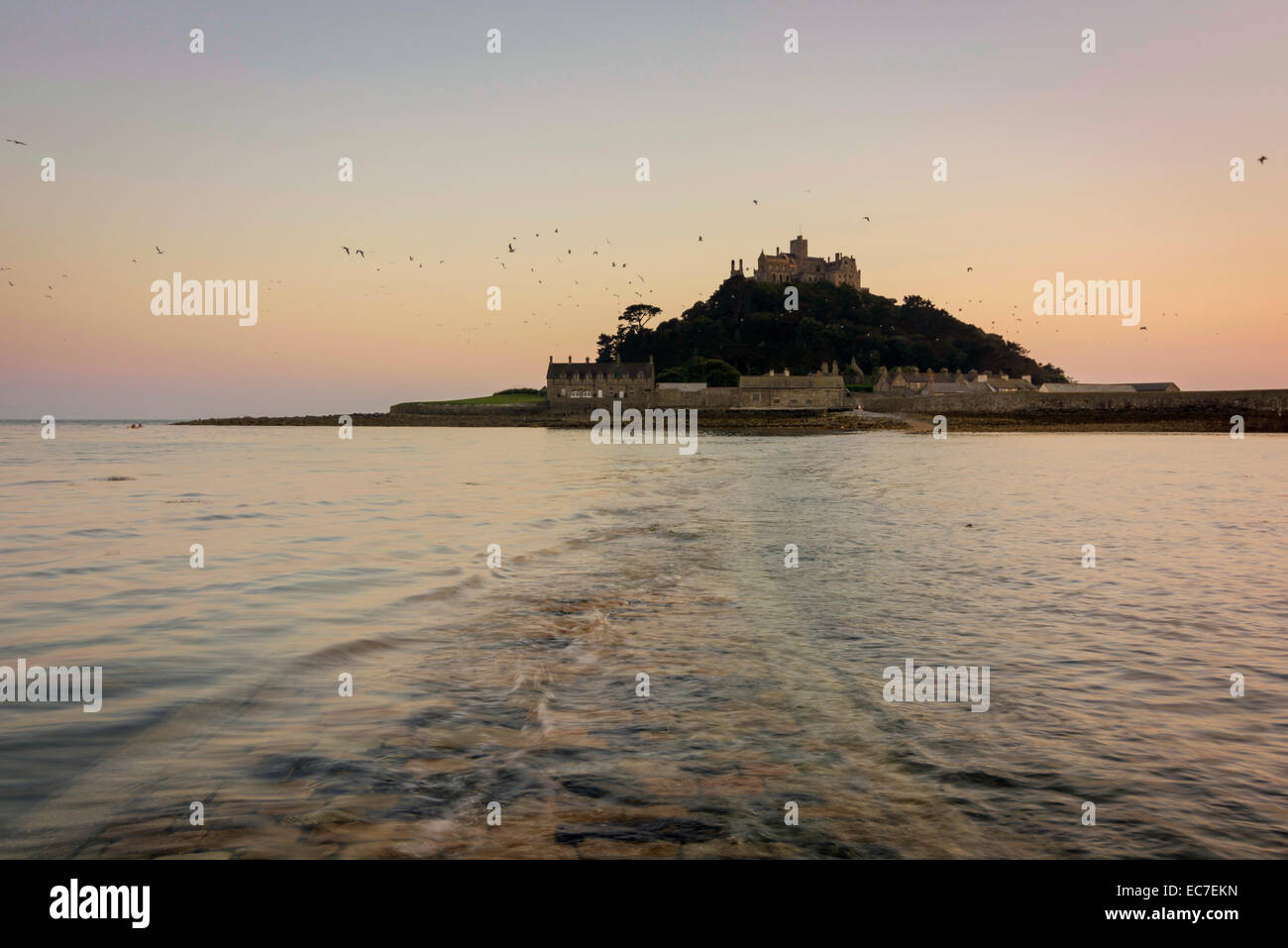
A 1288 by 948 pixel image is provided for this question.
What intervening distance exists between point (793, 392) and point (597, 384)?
35.1m

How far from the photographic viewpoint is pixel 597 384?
474ft

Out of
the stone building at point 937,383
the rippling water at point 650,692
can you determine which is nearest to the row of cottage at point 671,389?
the stone building at point 937,383

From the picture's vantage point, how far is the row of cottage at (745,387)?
134625 millimetres

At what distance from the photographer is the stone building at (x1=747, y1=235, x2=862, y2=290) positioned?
185 meters

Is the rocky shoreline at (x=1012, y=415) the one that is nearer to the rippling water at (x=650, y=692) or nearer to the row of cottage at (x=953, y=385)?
the row of cottage at (x=953, y=385)

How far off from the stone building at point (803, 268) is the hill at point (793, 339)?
391 inches

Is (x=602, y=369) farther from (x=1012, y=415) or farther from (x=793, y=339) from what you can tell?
(x=1012, y=415)
